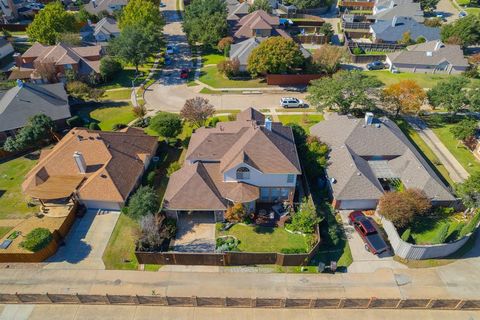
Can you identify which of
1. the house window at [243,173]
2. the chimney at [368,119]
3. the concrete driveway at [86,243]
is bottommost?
the concrete driveway at [86,243]

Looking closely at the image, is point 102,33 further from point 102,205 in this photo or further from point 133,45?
point 102,205

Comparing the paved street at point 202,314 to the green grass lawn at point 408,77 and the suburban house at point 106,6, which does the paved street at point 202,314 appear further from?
the suburban house at point 106,6

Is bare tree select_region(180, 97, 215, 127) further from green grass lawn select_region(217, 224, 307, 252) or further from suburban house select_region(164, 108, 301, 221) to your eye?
green grass lawn select_region(217, 224, 307, 252)

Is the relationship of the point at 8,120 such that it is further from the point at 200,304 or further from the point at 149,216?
the point at 200,304

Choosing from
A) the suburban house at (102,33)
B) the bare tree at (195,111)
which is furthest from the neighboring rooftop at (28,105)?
the suburban house at (102,33)

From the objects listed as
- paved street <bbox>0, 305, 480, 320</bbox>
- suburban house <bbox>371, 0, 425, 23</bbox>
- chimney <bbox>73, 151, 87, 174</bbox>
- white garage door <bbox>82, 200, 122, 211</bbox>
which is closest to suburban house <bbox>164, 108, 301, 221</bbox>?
white garage door <bbox>82, 200, 122, 211</bbox>
